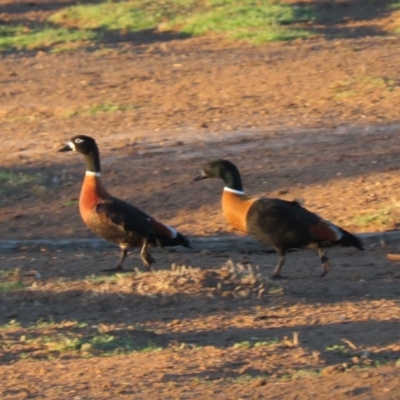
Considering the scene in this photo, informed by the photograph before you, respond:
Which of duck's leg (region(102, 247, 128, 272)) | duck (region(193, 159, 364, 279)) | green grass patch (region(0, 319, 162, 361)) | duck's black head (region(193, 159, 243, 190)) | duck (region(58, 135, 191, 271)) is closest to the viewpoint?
green grass patch (region(0, 319, 162, 361))

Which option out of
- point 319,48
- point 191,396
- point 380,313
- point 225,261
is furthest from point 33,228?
point 319,48

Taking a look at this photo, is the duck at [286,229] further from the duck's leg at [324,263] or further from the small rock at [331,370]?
the small rock at [331,370]

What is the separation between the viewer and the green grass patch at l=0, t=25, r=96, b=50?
18422 mm

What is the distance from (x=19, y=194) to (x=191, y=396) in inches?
228

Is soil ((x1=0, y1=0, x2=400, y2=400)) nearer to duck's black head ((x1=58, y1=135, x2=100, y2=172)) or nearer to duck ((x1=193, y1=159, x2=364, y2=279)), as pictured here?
duck ((x1=193, y1=159, x2=364, y2=279))

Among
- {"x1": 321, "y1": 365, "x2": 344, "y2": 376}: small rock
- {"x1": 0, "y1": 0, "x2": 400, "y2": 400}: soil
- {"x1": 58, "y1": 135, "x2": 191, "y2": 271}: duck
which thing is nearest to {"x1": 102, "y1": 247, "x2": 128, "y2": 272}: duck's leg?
{"x1": 58, "y1": 135, "x2": 191, "y2": 271}: duck

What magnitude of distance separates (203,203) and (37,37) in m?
9.40

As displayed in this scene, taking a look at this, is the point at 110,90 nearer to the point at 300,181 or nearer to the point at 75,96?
the point at 75,96

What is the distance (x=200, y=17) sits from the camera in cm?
1998

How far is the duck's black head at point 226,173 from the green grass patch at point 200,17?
887cm

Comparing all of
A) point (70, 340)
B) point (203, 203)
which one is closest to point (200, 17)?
point (203, 203)

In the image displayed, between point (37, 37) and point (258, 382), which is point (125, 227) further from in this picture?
point (37, 37)

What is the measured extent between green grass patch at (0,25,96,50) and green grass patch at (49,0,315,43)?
2.97 ft

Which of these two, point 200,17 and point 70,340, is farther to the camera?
point 200,17
